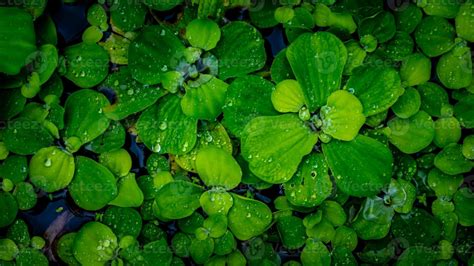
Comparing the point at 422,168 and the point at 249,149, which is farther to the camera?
the point at 422,168

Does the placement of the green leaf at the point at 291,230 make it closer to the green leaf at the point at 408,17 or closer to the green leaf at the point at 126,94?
the green leaf at the point at 126,94

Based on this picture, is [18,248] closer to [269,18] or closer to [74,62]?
[74,62]

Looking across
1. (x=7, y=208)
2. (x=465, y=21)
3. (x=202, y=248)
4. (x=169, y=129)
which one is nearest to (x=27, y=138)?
(x=7, y=208)

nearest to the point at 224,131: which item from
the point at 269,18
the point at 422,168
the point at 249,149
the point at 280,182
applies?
the point at 249,149

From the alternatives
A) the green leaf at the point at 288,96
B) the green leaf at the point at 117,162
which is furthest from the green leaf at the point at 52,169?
the green leaf at the point at 288,96

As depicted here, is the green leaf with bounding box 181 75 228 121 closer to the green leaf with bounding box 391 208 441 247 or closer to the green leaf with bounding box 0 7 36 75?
the green leaf with bounding box 0 7 36 75

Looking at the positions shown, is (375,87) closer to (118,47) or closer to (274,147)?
(274,147)
